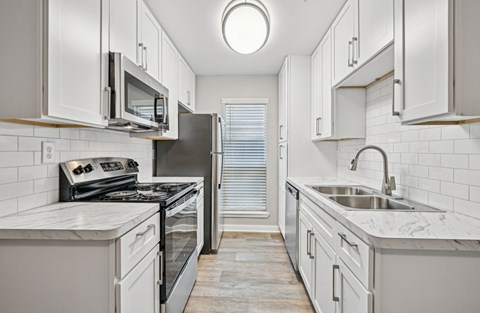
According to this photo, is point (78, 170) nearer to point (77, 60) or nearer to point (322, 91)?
point (77, 60)

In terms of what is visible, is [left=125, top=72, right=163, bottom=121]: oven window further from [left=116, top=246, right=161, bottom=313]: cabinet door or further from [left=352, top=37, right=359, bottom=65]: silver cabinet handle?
[left=352, top=37, right=359, bottom=65]: silver cabinet handle

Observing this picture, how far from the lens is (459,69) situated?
1.05 m

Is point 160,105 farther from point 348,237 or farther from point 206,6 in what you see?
point 348,237

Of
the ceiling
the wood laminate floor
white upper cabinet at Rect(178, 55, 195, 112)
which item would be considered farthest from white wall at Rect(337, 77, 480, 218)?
white upper cabinet at Rect(178, 55, 195, 112)

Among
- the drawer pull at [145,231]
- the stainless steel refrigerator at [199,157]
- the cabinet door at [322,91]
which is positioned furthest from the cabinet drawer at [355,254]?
the stainless steel refrigerator at [199,157]

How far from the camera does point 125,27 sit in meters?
1.83

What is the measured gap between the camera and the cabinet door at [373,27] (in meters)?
1.52

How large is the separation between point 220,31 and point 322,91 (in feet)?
3.98

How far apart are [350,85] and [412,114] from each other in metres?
1.37

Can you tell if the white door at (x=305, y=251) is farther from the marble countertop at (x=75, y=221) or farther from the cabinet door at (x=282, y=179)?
the marble countertop at (x=75, y=221)

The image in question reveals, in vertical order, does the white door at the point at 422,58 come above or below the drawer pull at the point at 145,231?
above

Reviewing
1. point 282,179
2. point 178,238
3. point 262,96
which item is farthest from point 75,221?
point 262,96

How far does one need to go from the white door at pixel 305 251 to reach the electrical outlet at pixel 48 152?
1.76m

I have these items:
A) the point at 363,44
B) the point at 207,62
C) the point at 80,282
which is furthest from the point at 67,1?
the point at 207,62
